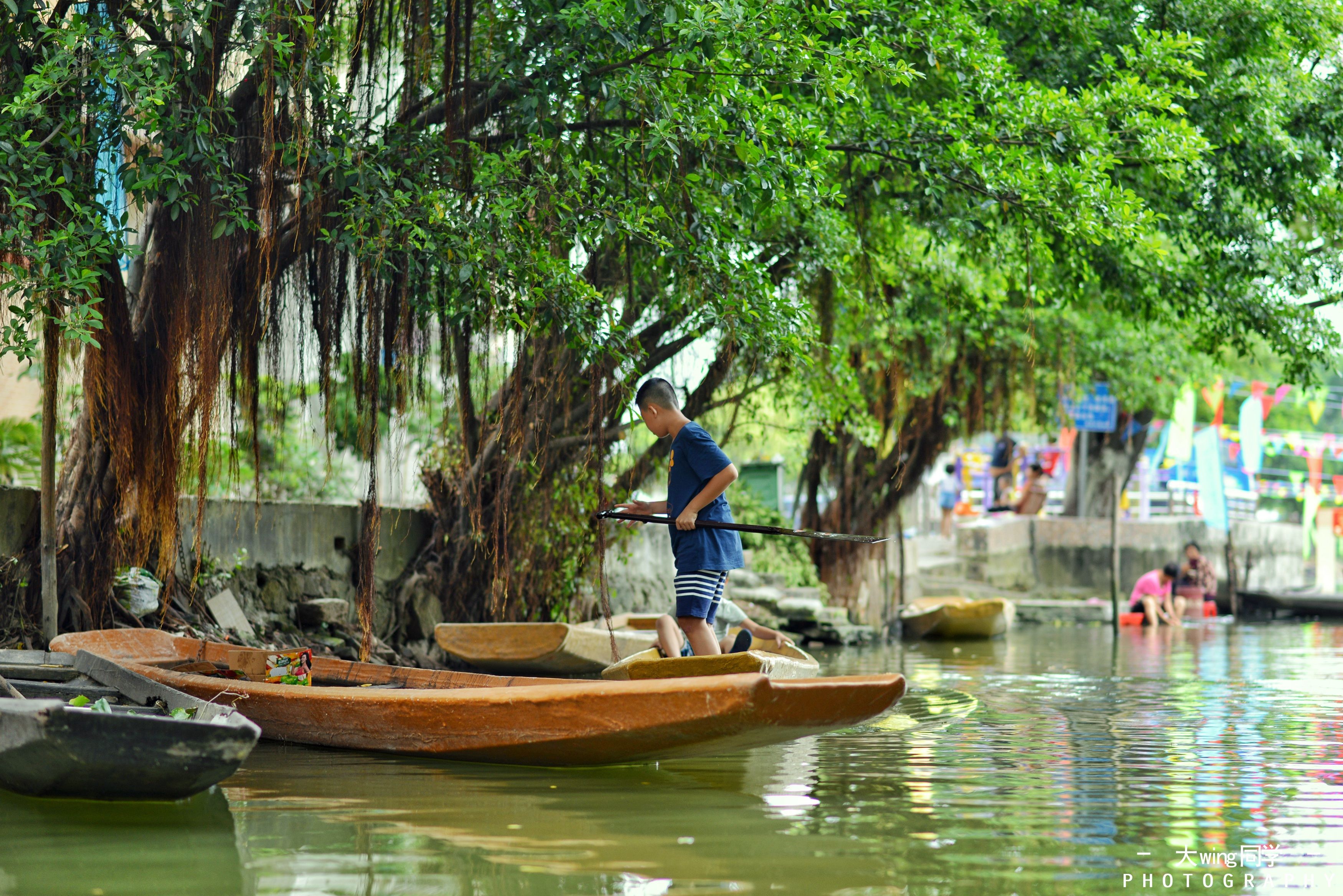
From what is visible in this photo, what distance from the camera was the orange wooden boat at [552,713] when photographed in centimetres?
412

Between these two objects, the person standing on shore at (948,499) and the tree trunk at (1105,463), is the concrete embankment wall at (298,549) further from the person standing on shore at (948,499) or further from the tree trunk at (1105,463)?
the person standing on shore at (948,499)

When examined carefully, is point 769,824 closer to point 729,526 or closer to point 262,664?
point 729,526

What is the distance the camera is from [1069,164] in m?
7.70

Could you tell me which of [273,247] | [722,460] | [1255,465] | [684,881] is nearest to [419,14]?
[273,247]

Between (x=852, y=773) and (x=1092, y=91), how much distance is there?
5.13m

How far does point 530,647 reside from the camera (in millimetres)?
7914

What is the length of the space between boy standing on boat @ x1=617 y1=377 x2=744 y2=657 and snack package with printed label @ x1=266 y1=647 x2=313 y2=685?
1838 mm

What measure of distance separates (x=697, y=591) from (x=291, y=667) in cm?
203

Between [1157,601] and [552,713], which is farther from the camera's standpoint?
[1157,601]

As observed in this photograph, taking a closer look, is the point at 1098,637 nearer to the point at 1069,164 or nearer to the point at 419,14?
the point at 1069,164

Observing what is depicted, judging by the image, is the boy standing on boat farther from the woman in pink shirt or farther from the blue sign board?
the woman in pink shirt

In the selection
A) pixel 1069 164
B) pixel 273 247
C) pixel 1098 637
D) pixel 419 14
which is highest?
pixel 419 14

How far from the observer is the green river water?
10.4 ft

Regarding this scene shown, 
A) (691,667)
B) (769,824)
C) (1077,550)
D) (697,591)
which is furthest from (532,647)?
(1077,550)
